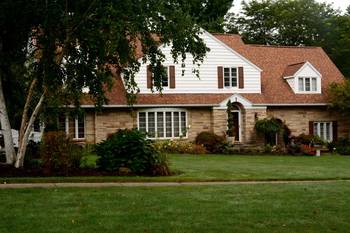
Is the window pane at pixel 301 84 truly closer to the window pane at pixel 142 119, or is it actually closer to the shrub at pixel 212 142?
the shrub at pixel 212 142

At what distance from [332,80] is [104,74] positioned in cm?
2464

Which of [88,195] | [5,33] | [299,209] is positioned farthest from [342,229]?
[5,33]

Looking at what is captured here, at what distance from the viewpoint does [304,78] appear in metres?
35.8

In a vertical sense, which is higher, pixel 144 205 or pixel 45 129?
pixel 45 129

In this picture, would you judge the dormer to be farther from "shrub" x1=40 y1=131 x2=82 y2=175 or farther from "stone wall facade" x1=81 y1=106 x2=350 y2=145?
"shrub" x1=40 y1=131 x2=82 y2=175

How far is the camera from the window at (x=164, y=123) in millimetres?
31875

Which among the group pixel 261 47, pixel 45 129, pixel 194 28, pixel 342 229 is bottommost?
pixel 342 229

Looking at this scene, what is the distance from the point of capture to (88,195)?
12.0 metres

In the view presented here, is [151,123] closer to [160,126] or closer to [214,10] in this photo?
[160,126]

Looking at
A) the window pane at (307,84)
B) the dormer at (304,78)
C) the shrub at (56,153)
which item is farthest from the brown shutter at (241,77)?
the shrub at (56,153)

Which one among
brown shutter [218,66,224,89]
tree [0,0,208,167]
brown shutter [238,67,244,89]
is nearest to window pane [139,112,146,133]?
brown shutter [218,66,224,89]

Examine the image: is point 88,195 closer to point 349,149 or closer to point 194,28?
point 194,28

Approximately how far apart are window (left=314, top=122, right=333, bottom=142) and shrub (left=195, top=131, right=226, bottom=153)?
25.0 ft

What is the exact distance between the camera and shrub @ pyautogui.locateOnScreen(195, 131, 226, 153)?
3103 cm
